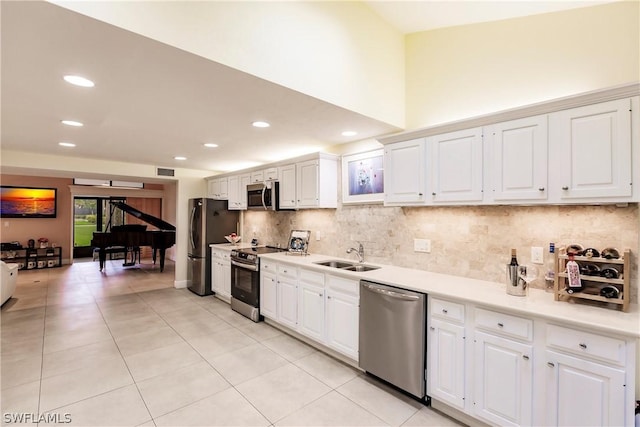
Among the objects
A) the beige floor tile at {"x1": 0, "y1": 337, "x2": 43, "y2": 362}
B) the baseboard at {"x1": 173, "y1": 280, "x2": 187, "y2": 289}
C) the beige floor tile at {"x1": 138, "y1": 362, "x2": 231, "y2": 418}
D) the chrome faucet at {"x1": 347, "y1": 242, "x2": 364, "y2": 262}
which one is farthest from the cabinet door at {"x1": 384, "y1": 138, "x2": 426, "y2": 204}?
the baseboard at {"x1": 173, "y1": 280, "x2": 187, "y2": 289}

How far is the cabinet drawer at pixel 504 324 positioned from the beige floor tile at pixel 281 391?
1.41 m

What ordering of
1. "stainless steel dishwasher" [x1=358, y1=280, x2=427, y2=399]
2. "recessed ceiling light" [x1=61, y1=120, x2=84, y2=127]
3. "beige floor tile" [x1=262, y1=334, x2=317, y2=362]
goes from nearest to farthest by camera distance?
"stainless steel dishwasher" [x1=358, y1=280, x2=427, y2=399]
"recessed ceiling light" [x1=61, y1=120, x2=84, y2=127]
"beige floor tile" [x1=262, y1=334, x2=317, y2=362]

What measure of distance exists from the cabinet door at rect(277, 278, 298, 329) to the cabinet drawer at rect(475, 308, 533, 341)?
2064mm

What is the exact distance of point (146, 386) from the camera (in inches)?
103

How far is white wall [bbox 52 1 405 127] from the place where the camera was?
1.67 metres

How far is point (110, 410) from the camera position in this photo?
90.2 inches

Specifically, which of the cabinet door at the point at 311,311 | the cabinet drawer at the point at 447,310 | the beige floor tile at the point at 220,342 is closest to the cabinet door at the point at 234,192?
the beige floor tile at the point at 220,342

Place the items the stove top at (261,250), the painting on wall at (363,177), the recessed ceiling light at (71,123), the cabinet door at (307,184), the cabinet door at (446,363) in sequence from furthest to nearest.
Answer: the stove top at (261,250) → the cabinet door at (307,184) → the painting on wall at (363,177) → the recessed ceiling light at (71,123) → the cabinet door at (446,363)

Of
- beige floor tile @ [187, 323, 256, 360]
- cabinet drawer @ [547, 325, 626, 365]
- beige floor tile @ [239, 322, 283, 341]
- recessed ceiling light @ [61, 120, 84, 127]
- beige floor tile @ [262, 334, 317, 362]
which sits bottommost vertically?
beige floor tile @ [262, 334, 317, 362]

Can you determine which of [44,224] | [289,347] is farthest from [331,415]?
[44,224]

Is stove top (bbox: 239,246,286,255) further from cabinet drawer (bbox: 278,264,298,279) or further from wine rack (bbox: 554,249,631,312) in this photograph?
wine rack (bbox: 554,249,631,312)

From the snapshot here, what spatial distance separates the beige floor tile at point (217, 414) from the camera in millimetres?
2160

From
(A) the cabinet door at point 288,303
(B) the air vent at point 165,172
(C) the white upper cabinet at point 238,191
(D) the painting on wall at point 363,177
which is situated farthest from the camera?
(B) the air vent at point 165,172

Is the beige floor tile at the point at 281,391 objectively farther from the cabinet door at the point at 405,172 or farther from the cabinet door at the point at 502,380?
the cabinet door at the point at 405,172
